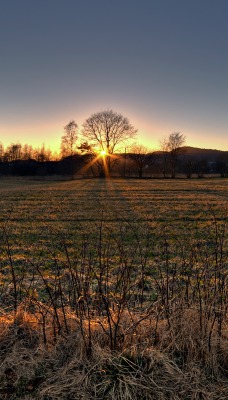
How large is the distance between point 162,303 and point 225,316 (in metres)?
0.71

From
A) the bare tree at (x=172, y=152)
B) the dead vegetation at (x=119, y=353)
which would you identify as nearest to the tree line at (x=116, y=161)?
the bare tree at (x=172, y=152)

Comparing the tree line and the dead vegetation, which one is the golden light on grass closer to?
the tree line

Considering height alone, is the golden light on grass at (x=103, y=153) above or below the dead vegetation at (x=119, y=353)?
above

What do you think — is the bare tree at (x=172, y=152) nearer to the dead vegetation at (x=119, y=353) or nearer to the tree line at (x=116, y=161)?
the tree line at (x=116, y=161)

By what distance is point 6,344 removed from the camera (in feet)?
9.53

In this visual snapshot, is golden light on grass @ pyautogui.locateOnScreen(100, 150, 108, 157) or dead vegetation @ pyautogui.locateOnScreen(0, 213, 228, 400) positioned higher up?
golden light on grass @ pyautogui.locateOnScreen(100, 150, 108, 157)

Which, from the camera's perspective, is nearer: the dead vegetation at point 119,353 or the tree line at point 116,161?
the dead vegetation at point 119,353

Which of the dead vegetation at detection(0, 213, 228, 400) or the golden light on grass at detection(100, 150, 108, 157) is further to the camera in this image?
the golden light on grass at detection(100, 150, 108, 157)

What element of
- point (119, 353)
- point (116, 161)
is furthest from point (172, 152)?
point (119, 353)

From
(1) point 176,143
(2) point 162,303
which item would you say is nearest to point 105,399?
(2) point 162,303

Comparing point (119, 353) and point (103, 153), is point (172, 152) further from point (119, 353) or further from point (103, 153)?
point (119, 353)

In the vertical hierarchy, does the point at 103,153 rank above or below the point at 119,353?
above

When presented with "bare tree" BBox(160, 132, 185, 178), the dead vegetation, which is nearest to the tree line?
"bare tree" BBox(160, 132, 185, 178)

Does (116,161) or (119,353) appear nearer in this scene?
(119,353)
